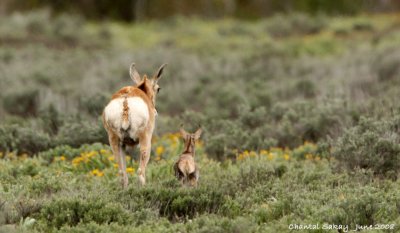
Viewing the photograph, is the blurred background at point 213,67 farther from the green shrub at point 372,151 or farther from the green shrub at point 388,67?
the green shrub at point 372,151

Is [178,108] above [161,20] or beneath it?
beneath

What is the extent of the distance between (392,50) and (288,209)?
46.9 ft

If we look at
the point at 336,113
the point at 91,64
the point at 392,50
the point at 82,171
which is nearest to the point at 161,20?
the point at 91,64

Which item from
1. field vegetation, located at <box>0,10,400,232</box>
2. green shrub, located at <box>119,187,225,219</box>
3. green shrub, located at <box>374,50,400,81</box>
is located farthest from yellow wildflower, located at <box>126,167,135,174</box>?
green shrub, located at <box>374,50,400,81</box>

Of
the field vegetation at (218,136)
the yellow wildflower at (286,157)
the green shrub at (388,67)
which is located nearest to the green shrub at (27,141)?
the field vegetation at (218,136)

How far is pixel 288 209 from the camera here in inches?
296

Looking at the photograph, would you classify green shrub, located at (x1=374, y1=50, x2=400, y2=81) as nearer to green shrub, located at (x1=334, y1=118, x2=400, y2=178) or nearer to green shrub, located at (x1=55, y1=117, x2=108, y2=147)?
green shrub, located at (x1=334, y1=118, x2=400, y2=178)

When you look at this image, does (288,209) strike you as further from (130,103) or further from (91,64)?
(91,64)

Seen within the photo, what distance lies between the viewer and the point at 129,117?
7461 millimetres

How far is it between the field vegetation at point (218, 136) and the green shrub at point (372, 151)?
0.02 metres

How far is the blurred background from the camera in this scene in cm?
1250

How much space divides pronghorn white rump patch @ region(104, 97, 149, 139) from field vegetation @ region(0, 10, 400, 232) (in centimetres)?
67

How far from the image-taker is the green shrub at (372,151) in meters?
9.23

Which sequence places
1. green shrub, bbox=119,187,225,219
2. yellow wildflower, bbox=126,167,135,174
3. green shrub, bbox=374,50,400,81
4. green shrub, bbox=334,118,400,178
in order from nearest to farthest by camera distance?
green shrub, bbox=119,187,225,219
yellow wildflower, bbox=126,167,135,174
green shrub, bbox=334,118,400,178
green shrub, bbox=374,50,400,81
